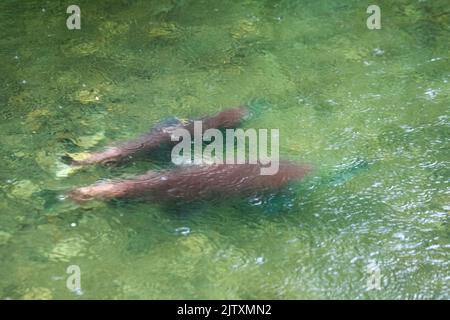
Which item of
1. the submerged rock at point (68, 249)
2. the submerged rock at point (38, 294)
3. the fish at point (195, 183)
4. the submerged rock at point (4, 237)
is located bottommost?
the submerged rock at point (38, 294)

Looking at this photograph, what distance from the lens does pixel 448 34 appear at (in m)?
3.55

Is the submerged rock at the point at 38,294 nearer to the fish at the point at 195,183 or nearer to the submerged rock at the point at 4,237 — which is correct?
the submerged rock at the point at 4,237

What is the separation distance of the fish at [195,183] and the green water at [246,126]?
0.18ft

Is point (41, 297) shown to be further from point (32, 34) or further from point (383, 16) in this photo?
point (383, 16)

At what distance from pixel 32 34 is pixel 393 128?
2.17 meters

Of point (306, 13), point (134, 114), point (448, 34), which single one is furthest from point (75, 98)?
point (448, 34)

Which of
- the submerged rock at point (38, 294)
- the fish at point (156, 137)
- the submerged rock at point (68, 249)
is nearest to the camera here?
the submerged rock at point (38, 294)

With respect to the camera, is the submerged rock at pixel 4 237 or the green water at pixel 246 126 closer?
the green water at pixel 246 126

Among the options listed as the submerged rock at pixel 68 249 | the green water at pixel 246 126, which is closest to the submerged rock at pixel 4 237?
the green water at pixel 246 126

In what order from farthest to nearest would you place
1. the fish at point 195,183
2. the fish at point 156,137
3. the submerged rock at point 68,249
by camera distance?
the fish at point 156,137
the fish at point 195,183
the submerged rock at point 68,249

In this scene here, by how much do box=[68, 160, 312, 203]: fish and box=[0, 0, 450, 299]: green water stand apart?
0.06 m

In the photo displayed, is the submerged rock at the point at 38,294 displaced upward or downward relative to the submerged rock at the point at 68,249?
downward

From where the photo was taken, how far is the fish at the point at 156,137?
9.23ft

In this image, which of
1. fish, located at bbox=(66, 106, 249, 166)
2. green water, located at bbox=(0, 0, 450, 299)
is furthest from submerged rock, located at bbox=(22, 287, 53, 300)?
fish, located at bbox=(66, 106, 249, 166)
